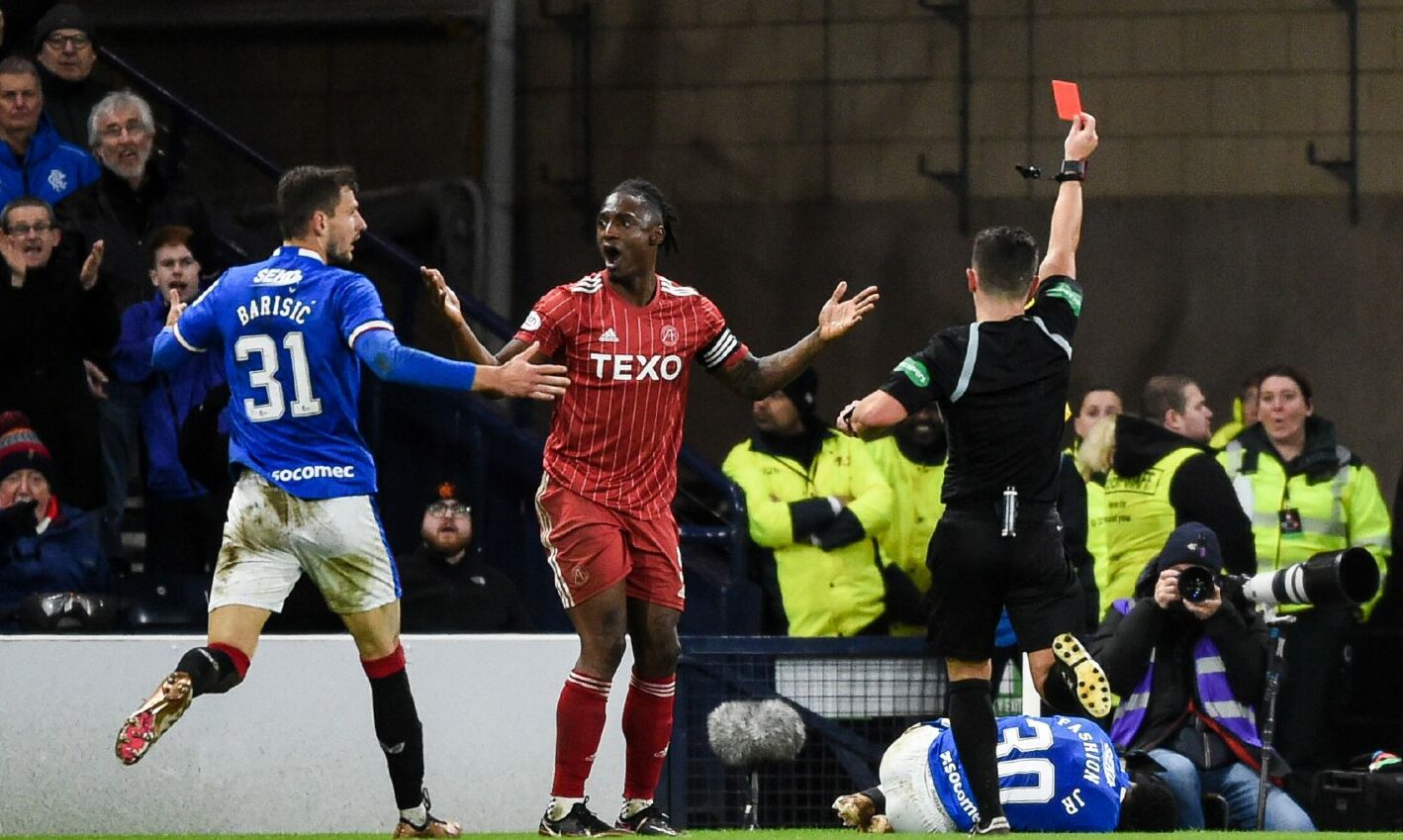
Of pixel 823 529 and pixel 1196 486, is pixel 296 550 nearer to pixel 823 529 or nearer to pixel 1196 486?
pixel 823 529

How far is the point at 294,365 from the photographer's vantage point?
7516 millimetres

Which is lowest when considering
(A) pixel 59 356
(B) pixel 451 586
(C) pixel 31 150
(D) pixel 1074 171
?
(B) pixel 451 586

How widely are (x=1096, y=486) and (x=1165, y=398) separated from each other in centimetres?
97

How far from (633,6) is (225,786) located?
20.9 ft

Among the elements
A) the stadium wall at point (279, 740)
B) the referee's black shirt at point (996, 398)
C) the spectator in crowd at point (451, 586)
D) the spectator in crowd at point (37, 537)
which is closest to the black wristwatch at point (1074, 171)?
the referee's black shirt at point (996, 398)

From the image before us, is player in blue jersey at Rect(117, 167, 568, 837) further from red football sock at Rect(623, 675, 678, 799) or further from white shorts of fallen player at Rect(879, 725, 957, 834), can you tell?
white shorts of fallen player at Rect(879, 725, 957, 834)

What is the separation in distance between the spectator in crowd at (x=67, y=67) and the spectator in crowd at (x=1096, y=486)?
4.80 metres

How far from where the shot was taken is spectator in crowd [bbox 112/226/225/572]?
10.4 meters

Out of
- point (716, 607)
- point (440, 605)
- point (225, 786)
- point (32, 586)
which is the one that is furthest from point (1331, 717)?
point (32, 586)

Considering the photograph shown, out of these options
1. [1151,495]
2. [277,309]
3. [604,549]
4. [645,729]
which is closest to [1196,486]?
[1151,495]

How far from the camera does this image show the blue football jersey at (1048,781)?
26.6 ft

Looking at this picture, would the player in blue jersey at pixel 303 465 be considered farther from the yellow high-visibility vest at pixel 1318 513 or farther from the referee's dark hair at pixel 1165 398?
the referee's dark hair at pixel 1165 398

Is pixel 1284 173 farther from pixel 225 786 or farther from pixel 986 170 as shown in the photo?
pixel 225 786

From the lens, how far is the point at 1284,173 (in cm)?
1357
